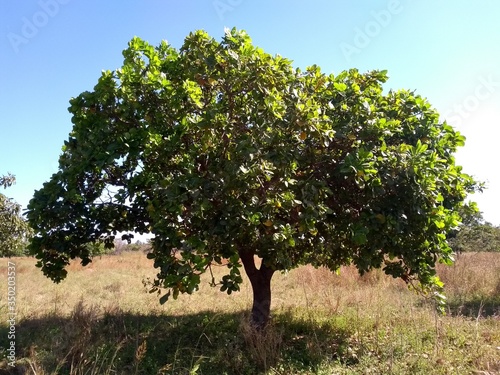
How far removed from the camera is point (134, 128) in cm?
531

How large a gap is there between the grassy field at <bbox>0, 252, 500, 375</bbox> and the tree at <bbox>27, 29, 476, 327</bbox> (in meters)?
1.15

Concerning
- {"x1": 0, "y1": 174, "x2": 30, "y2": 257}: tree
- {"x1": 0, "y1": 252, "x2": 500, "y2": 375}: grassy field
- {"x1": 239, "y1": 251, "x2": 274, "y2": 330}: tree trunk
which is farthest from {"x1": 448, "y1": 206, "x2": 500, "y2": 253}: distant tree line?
{"x1": 0, "y1": 174, "x2": 30, "y2": 257}: tree

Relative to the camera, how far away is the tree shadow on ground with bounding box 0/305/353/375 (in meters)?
5.29

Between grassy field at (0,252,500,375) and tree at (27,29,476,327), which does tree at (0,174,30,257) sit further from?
tree at (27,29,476,327)

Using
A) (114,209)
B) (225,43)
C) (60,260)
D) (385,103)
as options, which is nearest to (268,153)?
(225,43)

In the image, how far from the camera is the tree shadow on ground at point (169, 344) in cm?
529

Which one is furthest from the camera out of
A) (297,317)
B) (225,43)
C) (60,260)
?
(297,317)

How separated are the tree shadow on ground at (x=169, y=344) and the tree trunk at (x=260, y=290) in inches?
12.7

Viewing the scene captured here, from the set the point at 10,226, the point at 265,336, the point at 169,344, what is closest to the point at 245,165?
the point at 265,336

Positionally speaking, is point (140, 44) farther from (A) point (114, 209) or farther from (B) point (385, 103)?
(B) point (385, 103)

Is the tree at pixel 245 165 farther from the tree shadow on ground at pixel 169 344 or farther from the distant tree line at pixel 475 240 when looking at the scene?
the distant tree line at pixel 475 240

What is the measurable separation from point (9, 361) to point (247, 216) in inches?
178

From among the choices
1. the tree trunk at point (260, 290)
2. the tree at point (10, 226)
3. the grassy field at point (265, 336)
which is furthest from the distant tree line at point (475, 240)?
the tree at point (10, 226)

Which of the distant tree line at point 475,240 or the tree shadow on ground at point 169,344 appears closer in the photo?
the tree shadow on ground at point 169,344
